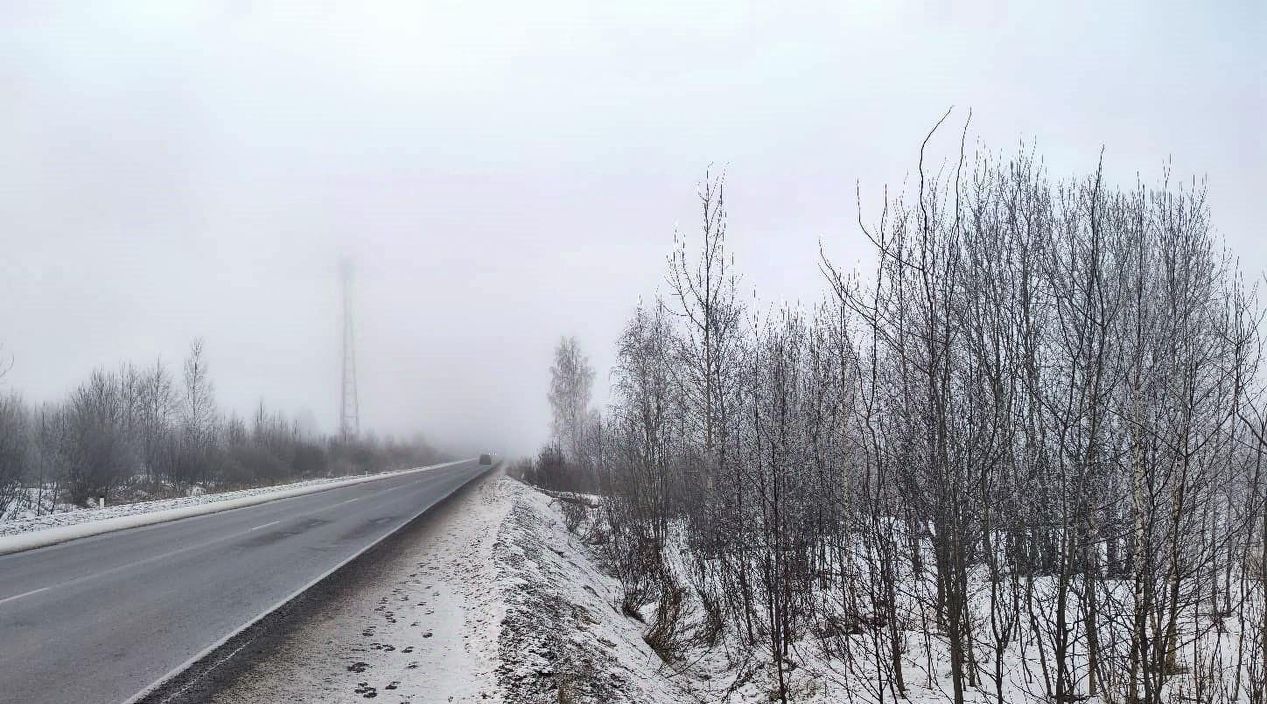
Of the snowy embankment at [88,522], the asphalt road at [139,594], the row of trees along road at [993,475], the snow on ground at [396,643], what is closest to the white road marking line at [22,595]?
the asphalt road at [139,594]

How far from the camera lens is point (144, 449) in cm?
3681

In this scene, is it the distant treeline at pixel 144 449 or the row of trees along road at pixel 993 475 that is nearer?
the row of trees along road at pixel 993 475

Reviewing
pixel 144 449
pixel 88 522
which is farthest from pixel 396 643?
pixel 144 449

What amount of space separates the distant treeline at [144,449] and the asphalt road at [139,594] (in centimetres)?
1165

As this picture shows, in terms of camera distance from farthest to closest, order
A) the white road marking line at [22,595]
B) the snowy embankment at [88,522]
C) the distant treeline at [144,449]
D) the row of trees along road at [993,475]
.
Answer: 1. the distant treeline at [144,449]
2. the snowy embankment at [88,522]
3. the white road marking line at [22,595]
4. the row of trees along road at [993,475]

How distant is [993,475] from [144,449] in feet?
148

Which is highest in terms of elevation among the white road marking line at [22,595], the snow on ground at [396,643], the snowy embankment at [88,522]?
the white road marking line at [22,595]

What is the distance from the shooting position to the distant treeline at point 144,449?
76.6 feet

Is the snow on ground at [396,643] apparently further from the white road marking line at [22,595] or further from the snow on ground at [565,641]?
the white road marking line at [22,595]

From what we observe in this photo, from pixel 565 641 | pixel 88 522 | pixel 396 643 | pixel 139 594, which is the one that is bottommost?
pixel 88 522

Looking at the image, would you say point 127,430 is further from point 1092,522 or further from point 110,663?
point 1092,522

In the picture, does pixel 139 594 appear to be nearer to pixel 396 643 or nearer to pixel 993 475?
pixel 396 643

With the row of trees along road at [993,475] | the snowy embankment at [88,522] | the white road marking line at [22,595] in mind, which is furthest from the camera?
the snowy embankment at [88,522]

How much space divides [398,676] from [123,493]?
27.4m
